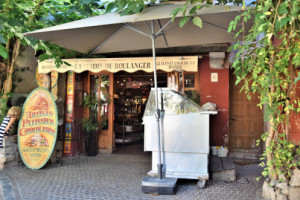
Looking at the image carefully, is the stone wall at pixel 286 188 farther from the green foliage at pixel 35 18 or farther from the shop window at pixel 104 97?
the shop window at pixel 104 97

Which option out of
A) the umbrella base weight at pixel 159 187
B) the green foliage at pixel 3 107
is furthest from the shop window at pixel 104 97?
the umbrella base weight at pixel 159 187

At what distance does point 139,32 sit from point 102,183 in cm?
292

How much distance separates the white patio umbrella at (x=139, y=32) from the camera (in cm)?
395

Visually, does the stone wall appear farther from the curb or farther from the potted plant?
the potted plant

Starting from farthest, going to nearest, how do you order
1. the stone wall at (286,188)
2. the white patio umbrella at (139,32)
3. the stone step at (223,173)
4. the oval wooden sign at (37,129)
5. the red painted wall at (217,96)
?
the red painted wall at (217,96) < the oval wooden sign at (37,129) < the stone step at (223,173) < the white patio umbrella at (139,32) < the stone wall at (286,188)

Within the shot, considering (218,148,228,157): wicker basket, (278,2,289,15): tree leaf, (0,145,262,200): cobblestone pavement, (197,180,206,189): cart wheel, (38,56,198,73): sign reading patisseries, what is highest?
(278,2,289,15): tree leaf

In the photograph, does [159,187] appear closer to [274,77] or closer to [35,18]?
[274,77]

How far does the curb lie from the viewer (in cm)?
442

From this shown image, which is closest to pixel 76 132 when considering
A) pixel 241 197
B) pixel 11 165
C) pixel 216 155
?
pixel 11 165

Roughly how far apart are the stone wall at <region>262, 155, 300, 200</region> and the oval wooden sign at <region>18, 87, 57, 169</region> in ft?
14.6

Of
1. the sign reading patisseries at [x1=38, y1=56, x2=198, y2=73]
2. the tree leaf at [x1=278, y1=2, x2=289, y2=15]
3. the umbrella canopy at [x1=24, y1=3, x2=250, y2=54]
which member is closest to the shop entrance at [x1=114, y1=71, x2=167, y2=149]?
the sign reading patisseries at [x1=38, y1=56, x2=198, y2=73]

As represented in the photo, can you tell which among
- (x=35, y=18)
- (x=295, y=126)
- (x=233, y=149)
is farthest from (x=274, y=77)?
(x=35, y=18)

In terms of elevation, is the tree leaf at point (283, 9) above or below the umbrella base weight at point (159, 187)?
above

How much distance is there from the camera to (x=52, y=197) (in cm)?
433
